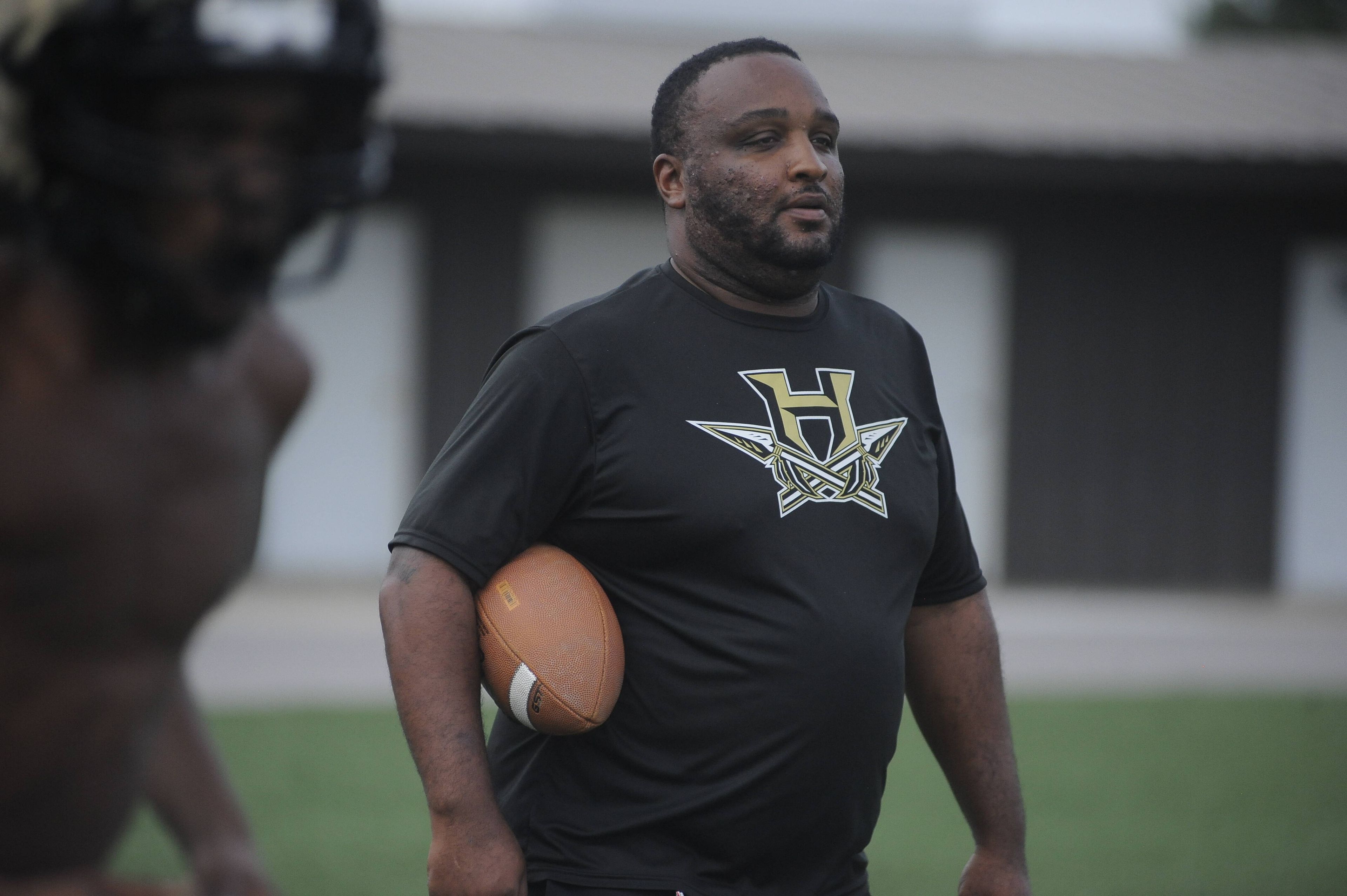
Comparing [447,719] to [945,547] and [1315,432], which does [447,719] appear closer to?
[945,547]

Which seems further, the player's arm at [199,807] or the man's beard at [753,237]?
the man's beard at [753,237]

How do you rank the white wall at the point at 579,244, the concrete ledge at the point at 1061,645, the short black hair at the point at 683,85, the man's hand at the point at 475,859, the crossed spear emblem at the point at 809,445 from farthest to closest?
the white wall at the point at 579,244 < the concrete ledge at the point at 1061,645 < the short black hair at the point at 683,85 < the crossed spear emblem at the point at 809,445 < the man's hand at the point at 475,859

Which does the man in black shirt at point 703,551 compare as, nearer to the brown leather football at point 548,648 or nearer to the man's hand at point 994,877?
the brown leather football at point 548,648

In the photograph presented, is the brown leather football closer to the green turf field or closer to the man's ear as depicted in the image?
the man's ear

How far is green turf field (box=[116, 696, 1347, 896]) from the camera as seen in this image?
545cm

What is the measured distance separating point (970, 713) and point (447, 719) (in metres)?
1.10

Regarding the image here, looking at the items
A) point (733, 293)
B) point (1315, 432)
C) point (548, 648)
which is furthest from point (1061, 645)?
point (548, 648)

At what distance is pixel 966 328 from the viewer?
12.7 meters

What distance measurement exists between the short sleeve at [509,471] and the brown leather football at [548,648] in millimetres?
52

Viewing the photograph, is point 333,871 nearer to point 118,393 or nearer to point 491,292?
point 118,393

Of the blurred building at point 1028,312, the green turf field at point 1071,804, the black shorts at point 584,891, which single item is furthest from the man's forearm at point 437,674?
the blurred building at point 1028,312

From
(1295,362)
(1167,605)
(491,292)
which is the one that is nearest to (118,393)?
(491,292)

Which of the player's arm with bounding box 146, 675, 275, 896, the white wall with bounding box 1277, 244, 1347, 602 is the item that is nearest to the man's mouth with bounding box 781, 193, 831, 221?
the player's arm with bounding box 146, 675, 275, 896

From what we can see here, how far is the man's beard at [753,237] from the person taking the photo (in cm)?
275
